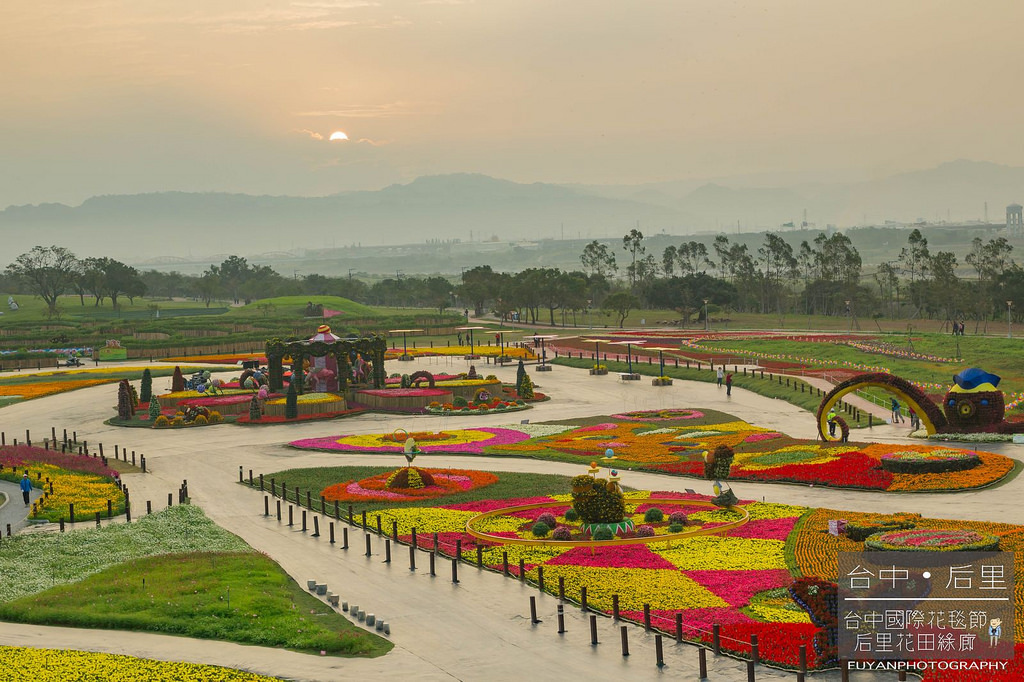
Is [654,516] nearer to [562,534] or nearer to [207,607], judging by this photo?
[562,534]

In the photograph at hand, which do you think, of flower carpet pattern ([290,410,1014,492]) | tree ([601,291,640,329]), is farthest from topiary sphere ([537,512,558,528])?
tree ([601,291,640,329])

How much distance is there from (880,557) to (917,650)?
612 cm

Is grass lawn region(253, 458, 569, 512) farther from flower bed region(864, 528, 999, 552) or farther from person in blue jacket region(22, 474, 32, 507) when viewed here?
flower bed region(864, 528, 999, 552)

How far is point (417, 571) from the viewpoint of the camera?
121 feet

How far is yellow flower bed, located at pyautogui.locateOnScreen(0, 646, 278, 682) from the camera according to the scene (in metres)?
27.3

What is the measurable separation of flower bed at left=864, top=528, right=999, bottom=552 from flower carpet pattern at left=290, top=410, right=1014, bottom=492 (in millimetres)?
12835

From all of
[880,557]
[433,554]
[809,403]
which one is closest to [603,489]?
[433,554]

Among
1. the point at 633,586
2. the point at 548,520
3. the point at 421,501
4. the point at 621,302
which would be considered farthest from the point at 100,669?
the point at 621,302

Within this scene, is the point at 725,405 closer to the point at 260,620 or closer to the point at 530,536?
the point at 530,536

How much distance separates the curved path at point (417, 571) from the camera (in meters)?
27.8

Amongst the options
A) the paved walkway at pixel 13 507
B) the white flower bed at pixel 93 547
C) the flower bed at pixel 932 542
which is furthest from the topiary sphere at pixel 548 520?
the paved walkway at pixel 13 507

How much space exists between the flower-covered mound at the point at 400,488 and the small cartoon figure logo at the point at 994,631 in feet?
87.7

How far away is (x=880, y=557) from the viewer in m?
30.9

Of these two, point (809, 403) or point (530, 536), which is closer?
point (530, 536)
